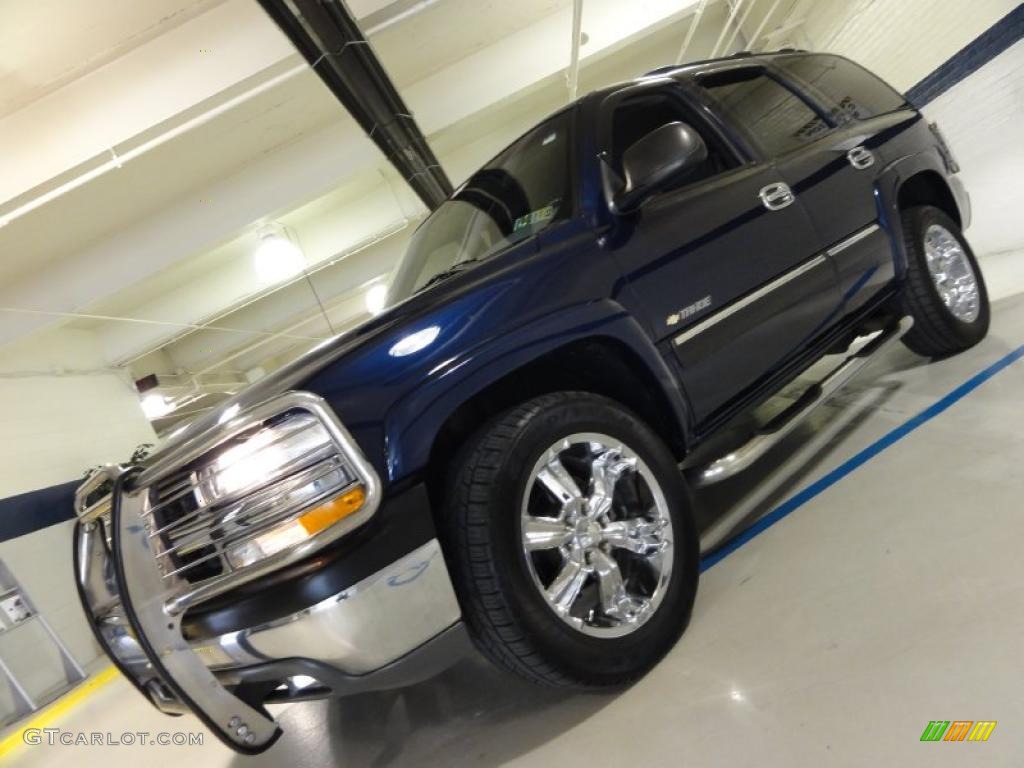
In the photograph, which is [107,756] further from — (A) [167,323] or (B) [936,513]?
(A) [167,323]

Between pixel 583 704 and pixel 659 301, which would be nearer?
pixel 583 704

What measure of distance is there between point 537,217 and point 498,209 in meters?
0.33

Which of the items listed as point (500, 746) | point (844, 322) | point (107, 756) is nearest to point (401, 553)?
point (500, 746)

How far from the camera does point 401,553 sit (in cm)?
147

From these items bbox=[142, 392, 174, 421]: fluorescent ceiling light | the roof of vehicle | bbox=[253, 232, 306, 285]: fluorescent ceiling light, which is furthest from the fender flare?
bbox=[142, 392, 174, 421]: fluorescent ceiling light

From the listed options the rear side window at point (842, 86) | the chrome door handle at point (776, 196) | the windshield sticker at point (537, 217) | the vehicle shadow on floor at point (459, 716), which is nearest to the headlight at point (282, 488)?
the vehicle shadow on floor at point (459, 716)

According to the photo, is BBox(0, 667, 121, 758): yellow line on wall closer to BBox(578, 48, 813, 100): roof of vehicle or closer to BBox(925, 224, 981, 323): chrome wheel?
BBox(578, 48, 813, 100): roof of vehicle

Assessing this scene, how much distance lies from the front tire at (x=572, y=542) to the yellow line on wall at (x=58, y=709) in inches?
180

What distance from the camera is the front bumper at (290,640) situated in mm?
1433

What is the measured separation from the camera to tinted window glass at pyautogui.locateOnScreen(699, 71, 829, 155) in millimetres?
2709

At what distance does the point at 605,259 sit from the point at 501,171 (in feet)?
2.89

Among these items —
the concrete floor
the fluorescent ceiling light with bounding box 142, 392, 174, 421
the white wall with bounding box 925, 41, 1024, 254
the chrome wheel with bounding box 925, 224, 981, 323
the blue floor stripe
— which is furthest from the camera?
the fluorescent ceiling light with bounding box 142, 392, 174, 421

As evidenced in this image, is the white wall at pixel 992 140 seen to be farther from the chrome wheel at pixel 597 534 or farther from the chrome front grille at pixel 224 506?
the chrome front grille at pixel 224 506

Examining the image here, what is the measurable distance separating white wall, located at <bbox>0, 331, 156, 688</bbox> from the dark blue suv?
5.96m
